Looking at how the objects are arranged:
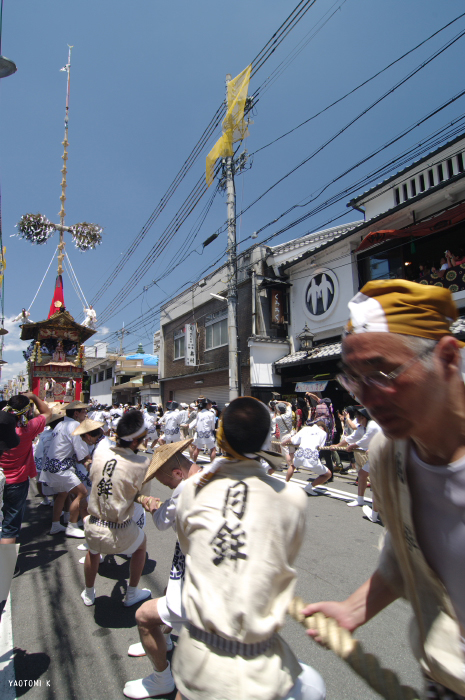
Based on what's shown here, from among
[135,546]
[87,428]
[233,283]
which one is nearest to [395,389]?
[135,546]

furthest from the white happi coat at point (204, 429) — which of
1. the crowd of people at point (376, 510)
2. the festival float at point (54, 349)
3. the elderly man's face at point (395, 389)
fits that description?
the elderly man's face at point (395, 389)

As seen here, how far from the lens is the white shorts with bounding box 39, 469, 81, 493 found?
5.20 m

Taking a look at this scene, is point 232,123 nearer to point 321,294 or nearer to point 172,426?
point 321,294

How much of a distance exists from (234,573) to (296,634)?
85.9 inches

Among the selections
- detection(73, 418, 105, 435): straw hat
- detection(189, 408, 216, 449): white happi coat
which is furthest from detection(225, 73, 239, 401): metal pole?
detection(73, 418, 105, 435): straw hat

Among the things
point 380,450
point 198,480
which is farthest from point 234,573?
point 380,450

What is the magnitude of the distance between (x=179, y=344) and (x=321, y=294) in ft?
39.4

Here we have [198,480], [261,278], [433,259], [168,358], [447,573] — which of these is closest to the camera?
[447,573]

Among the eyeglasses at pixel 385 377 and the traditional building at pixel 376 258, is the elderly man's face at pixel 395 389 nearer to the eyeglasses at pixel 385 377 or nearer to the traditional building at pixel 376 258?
the eyeglasses at pixel 385 377

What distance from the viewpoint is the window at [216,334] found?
18.9m

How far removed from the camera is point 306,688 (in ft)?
4.61

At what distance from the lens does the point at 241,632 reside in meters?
1.30

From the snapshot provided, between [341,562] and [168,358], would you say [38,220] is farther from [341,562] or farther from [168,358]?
[168,358]

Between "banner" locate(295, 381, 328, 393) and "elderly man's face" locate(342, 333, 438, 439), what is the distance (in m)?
12.3
